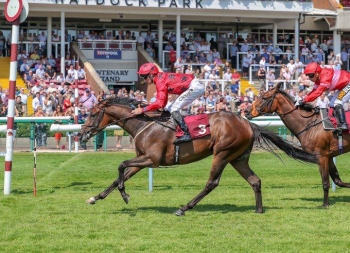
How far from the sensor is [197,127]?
988 centimetres

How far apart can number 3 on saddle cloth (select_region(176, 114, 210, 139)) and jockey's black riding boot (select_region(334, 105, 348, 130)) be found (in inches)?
83.8

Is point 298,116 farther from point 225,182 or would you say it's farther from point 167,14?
point 167,14

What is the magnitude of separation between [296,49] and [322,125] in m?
22.4

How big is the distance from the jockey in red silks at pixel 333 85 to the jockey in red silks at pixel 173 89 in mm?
1747

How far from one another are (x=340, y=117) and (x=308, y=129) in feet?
1.63

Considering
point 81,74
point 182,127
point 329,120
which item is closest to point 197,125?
point 182,127

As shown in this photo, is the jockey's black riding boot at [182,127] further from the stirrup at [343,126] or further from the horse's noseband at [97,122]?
the stirrup at [343,126]

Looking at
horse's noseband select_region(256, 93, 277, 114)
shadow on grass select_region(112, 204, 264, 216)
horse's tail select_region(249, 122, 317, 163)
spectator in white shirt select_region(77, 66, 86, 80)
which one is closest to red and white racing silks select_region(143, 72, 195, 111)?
horse's tail select_region(249, 122, 317, 163)

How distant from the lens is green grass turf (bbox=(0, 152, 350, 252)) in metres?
7.70

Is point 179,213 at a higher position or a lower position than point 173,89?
lower

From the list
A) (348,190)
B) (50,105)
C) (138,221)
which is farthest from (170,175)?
(50,105)

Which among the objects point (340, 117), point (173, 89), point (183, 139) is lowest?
point (183, 139)

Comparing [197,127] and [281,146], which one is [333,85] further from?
[197,127]

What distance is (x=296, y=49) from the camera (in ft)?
108
